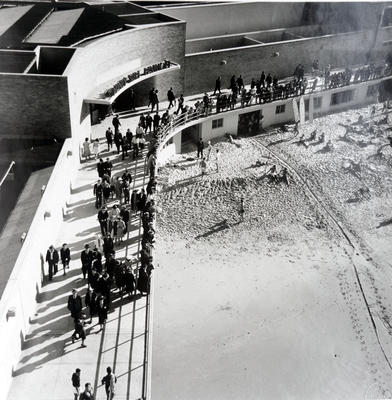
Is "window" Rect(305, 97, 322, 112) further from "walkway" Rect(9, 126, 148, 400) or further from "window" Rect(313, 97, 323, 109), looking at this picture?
"walkway" Rect(9, 126, 148, 400)

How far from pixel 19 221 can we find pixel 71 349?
17.9 feet

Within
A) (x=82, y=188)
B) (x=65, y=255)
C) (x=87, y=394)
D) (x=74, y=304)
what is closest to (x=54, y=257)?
(x=65, y=255)

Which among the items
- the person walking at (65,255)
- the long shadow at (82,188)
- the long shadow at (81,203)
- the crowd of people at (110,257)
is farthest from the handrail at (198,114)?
the person walking at (65,255)

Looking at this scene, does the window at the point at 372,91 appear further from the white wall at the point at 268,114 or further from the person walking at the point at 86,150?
the person walking at the point at 86,150

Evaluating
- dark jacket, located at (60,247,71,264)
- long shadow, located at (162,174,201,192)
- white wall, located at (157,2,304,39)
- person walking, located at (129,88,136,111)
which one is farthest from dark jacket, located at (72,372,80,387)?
white wall, located at (157,2,304,39)

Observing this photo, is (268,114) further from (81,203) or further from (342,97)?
(81,203)

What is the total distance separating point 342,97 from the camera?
3809 cm

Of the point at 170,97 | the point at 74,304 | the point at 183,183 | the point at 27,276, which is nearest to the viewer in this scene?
the point at 74,304

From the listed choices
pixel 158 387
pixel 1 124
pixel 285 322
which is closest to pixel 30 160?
pixel 1 124

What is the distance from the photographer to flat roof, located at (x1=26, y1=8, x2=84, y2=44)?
28445 mm

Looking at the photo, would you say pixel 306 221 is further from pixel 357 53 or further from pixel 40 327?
pixel 357 53

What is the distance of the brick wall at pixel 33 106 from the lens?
838 inches

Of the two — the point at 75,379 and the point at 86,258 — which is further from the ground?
the point at 86,258

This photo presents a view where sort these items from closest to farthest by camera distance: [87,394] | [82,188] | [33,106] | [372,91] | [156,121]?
[87,394] < [33,106] < [82,188] < [156,121] < [372,91]
